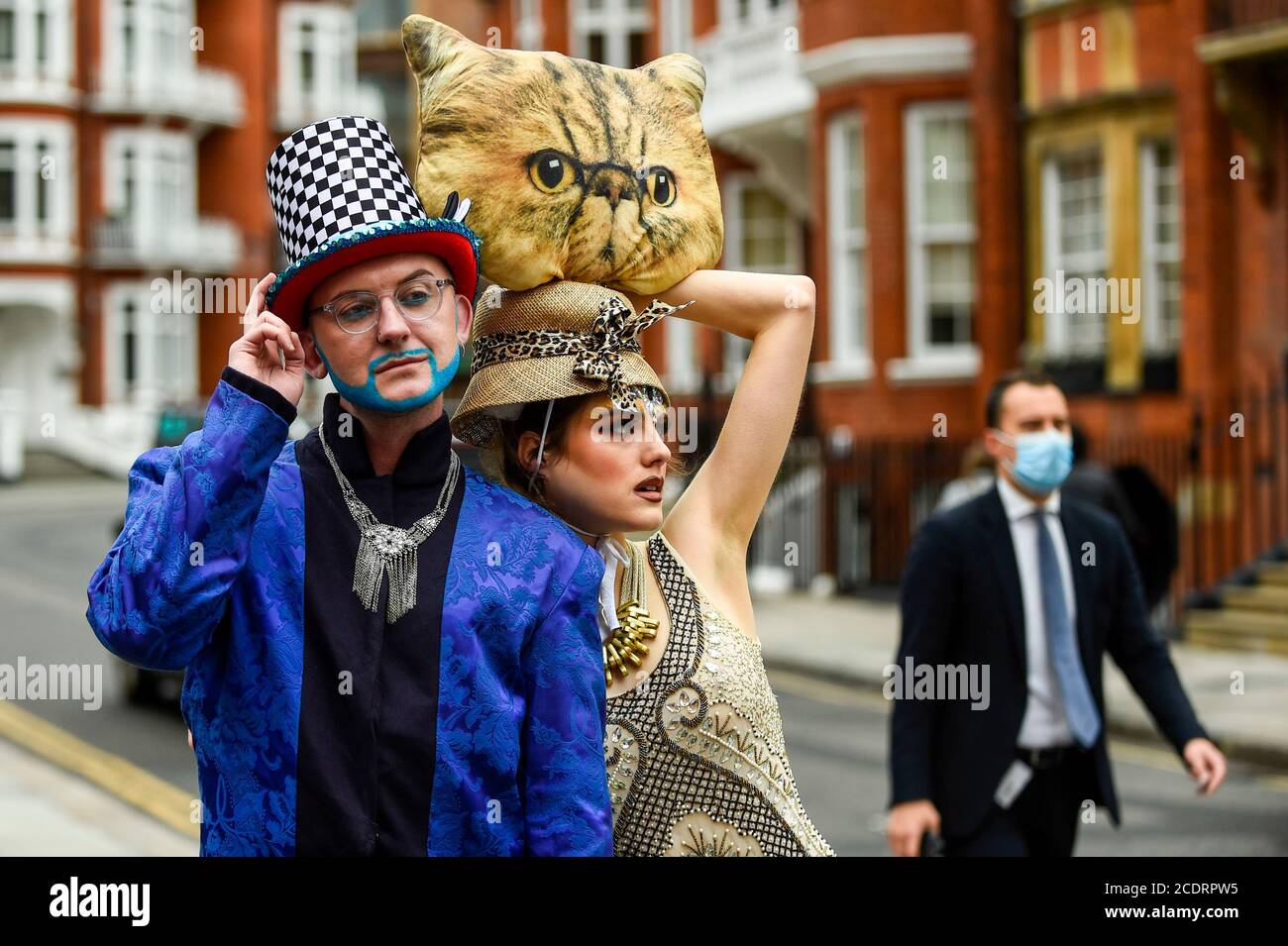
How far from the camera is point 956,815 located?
201 inches

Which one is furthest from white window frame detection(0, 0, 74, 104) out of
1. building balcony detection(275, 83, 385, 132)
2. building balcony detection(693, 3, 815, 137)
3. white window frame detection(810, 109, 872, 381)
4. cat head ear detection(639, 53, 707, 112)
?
cat head ear detection(639, 53, 707, 112)

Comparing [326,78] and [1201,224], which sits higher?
[326,78]

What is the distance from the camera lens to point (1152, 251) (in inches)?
752

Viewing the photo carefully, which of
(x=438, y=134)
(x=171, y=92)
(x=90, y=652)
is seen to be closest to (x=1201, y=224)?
(x=90, y=652)

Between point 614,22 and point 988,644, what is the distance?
82.7 ft

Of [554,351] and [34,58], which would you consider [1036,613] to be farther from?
[34,58]

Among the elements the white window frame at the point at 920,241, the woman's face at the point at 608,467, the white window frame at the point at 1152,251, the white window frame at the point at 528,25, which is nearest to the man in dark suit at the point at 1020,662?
the woman's face at the point at 608,467

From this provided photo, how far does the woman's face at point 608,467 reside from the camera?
3.03 m

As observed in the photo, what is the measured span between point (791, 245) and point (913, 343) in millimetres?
5452

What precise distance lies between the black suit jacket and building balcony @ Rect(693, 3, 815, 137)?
18.4 metres

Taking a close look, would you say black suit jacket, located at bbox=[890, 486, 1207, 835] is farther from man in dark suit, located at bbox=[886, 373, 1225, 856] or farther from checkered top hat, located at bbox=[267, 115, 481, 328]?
checkered top hat, located at bbox=[267, 115, 481, 328]

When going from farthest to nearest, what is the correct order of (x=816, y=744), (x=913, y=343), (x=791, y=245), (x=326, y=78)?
(x=326, y=78) → (x=791, y=245) → (x=913, y=343) → (x=816, y=744)
